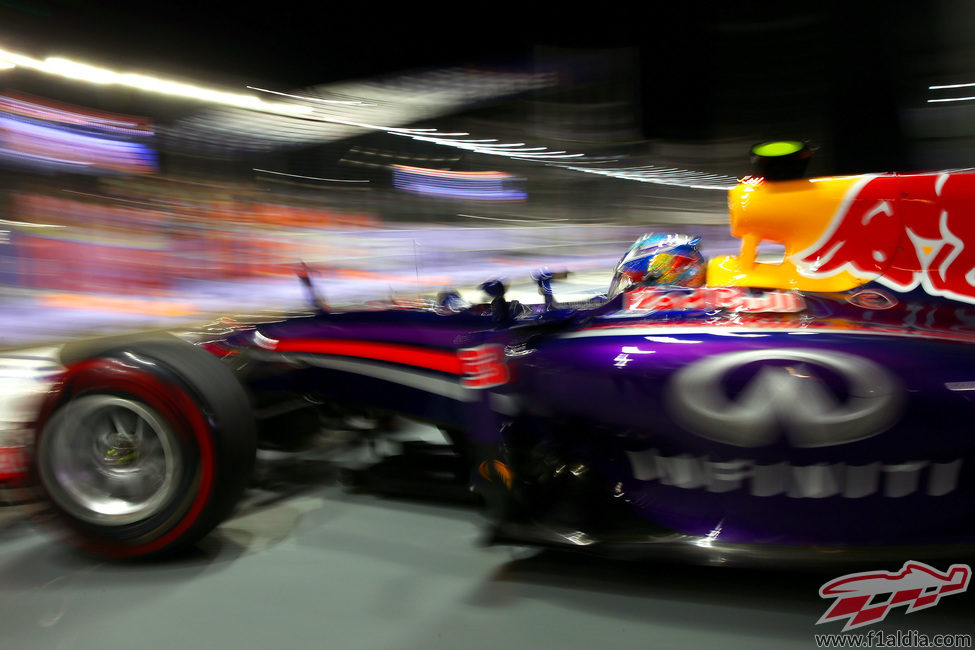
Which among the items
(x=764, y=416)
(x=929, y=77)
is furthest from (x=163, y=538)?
(x=929, y=77)

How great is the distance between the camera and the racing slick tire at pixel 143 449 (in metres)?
1.66

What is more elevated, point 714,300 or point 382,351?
point 714,300

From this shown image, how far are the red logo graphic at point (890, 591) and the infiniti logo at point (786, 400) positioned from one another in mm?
330

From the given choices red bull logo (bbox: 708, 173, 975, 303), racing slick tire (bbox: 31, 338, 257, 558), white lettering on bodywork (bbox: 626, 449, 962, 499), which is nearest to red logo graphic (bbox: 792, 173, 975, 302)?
red bull logo (bbox: 708, 173, 975, 303)

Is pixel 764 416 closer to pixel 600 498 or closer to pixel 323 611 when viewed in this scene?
pixel 600 498

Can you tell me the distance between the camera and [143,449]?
71.1 inches

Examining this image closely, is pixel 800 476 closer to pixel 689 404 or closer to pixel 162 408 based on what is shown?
pixel 689 404

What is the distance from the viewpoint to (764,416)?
1334 millimetres

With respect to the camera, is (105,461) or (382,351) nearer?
(105,461)

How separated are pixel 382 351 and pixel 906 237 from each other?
151 cm

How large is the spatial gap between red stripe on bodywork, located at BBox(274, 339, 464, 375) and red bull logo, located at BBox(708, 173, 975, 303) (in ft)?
2.77

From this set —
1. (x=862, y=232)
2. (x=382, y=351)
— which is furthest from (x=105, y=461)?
(x=862, y=232)

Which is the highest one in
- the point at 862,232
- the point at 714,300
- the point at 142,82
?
the point at 142,82

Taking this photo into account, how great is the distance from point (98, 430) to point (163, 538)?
39 centimetres
